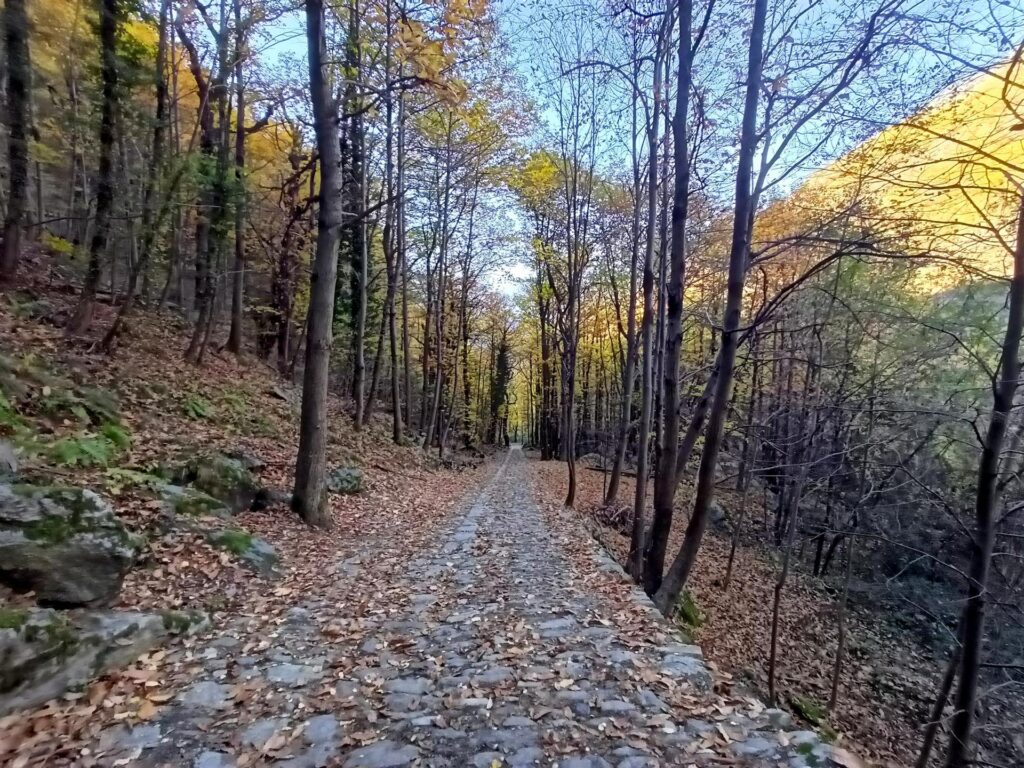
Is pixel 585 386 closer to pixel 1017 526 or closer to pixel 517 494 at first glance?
pixel 517 494

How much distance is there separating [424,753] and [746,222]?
6.61m

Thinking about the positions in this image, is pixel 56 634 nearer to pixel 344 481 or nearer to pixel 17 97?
pixel 344 481

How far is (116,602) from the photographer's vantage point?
172 inches

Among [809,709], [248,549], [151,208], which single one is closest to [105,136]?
[151,208]

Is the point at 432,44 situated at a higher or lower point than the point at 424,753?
higher

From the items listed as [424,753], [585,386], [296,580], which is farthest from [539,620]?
[585,386]

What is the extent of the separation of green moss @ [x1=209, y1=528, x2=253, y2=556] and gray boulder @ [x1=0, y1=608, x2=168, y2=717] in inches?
74.9

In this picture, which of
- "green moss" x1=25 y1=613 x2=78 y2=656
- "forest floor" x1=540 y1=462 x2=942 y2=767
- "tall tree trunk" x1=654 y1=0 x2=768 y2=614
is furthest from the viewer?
"forest floor" x1=540 y1=462 x2=942 y2=767

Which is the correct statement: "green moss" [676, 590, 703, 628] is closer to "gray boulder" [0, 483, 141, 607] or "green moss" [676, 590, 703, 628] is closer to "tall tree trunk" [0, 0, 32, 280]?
"gray boulder" [0, 483, 141, 607]

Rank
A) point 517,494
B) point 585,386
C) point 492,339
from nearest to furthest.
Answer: point 517,494 → point 585,386 → point 492,339

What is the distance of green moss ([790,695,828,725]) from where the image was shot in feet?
27.7

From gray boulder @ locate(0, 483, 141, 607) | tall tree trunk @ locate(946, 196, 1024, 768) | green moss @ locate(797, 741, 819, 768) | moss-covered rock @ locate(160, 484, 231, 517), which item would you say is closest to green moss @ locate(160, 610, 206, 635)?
gray boulder @ locate(0, 483, 141, 607)

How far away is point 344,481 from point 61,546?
7049mm

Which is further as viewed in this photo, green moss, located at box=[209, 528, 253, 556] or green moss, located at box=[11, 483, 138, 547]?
green moss, located at box=[209, 528, 253, 556]
